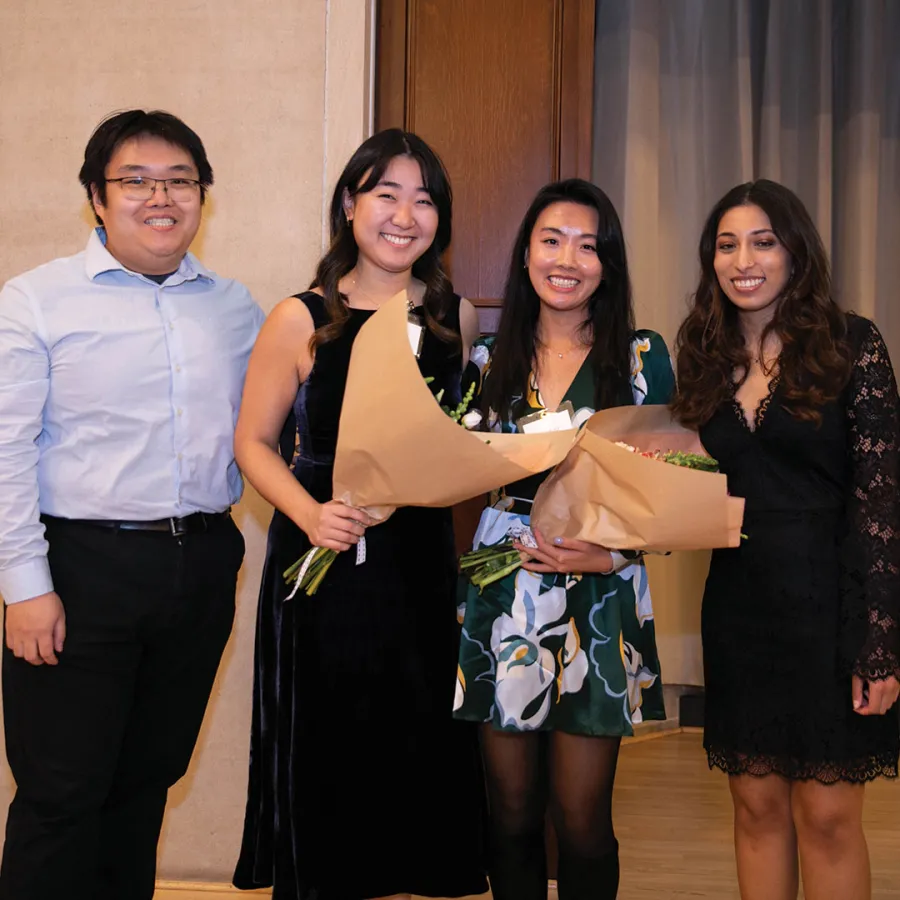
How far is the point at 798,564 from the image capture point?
2090 millimetres

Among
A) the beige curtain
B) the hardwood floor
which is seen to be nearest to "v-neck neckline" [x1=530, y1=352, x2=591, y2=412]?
the hardwood floor

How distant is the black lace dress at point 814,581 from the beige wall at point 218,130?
1475mm

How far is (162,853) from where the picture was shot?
10.2ft

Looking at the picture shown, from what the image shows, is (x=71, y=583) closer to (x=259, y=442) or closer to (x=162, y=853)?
(x=259, y=442)

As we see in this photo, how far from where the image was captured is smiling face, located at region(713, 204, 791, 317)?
7.07 feet

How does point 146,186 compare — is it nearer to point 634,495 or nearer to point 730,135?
point 634,495

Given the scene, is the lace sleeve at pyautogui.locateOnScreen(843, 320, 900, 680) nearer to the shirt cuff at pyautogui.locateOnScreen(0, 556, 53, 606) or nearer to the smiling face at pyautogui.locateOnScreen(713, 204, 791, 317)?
the smiling face at pyautogui.locateOnScreen(713, 204, 791, 317)

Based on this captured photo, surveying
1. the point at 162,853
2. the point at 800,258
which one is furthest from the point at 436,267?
the point at 162,853

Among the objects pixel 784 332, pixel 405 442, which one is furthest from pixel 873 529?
pixel 405 442

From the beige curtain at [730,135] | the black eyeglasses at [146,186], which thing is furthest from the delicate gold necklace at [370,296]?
the beige curtain at [730,135]

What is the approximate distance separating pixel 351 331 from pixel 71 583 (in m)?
0.76

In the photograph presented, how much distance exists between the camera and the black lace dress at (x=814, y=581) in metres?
2.03

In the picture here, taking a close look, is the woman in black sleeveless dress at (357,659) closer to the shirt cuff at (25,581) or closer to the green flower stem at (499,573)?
the green flower stem at (499,573)

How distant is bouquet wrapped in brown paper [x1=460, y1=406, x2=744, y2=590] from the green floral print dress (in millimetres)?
59
